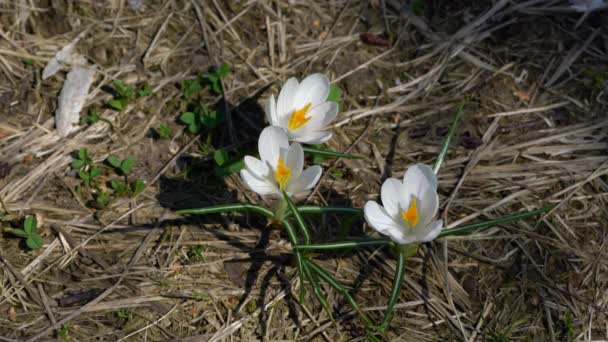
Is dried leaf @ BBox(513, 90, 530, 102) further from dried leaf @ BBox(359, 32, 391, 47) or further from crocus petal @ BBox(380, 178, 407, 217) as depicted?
crocus petal @ BBox(380, 178, 407, 217)

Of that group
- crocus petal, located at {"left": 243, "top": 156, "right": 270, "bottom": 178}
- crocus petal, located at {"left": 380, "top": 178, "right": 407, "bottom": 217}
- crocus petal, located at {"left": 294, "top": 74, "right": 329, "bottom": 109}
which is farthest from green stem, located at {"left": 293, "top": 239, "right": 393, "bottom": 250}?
crocus petal, located at {"left": 294, "top": 74, "right": 329, "bottom": 109}

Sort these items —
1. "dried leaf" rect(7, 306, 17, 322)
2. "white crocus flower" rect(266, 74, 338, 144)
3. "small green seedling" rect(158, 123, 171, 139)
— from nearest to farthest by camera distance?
"dried leaf" rect(7, 306, 17, 322)
"white crocus flower" rect(266, 74, 338, 144)
"small green seedling" rect(158, 123, 171, 139)

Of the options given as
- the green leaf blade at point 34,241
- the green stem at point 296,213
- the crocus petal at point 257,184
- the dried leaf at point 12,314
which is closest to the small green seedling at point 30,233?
the green leaf blade at point 34,241

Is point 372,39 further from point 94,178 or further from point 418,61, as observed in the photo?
point 94,178

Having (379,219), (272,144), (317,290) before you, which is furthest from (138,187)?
(379,219)

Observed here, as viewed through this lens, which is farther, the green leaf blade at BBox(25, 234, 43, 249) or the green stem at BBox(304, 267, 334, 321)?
the green leaf blade at BBox(25, 234, 43, 249)
